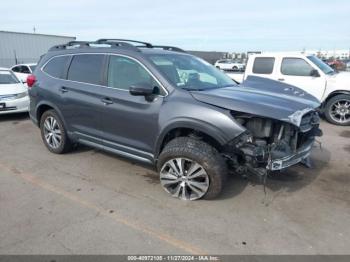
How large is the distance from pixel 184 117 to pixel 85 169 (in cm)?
Answer: 211

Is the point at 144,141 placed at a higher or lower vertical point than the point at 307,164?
higher

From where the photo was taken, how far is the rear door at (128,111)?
4.09 metres

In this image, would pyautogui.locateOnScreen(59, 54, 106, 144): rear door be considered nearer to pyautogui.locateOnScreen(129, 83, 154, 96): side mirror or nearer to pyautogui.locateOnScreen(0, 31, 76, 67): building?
pyautogui.locateOnScreen(129, 83, 154, 96): side mirror

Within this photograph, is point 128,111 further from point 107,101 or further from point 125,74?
point 125,74

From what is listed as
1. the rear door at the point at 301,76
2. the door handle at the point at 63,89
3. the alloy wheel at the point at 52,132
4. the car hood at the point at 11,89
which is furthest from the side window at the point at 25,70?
the rear door at the point at 301,76

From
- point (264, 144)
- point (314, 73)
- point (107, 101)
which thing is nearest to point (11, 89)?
point (107, 101)

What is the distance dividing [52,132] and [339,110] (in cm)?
701

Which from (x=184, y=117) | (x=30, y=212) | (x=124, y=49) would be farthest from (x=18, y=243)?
(x=124, y=49)

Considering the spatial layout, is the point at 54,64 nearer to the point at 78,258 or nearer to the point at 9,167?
the point at 9,167

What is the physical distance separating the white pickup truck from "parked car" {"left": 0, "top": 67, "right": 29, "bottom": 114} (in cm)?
590

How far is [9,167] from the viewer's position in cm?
514

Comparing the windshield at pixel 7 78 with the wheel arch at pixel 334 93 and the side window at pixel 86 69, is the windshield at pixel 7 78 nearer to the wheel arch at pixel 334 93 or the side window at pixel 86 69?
the side window at pixel 86 69

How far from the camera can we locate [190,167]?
388cm

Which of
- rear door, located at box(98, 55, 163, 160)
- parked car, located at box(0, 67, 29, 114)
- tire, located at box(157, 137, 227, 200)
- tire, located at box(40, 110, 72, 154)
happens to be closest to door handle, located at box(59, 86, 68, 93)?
tire, located at box(40, 110, 72, 154)
